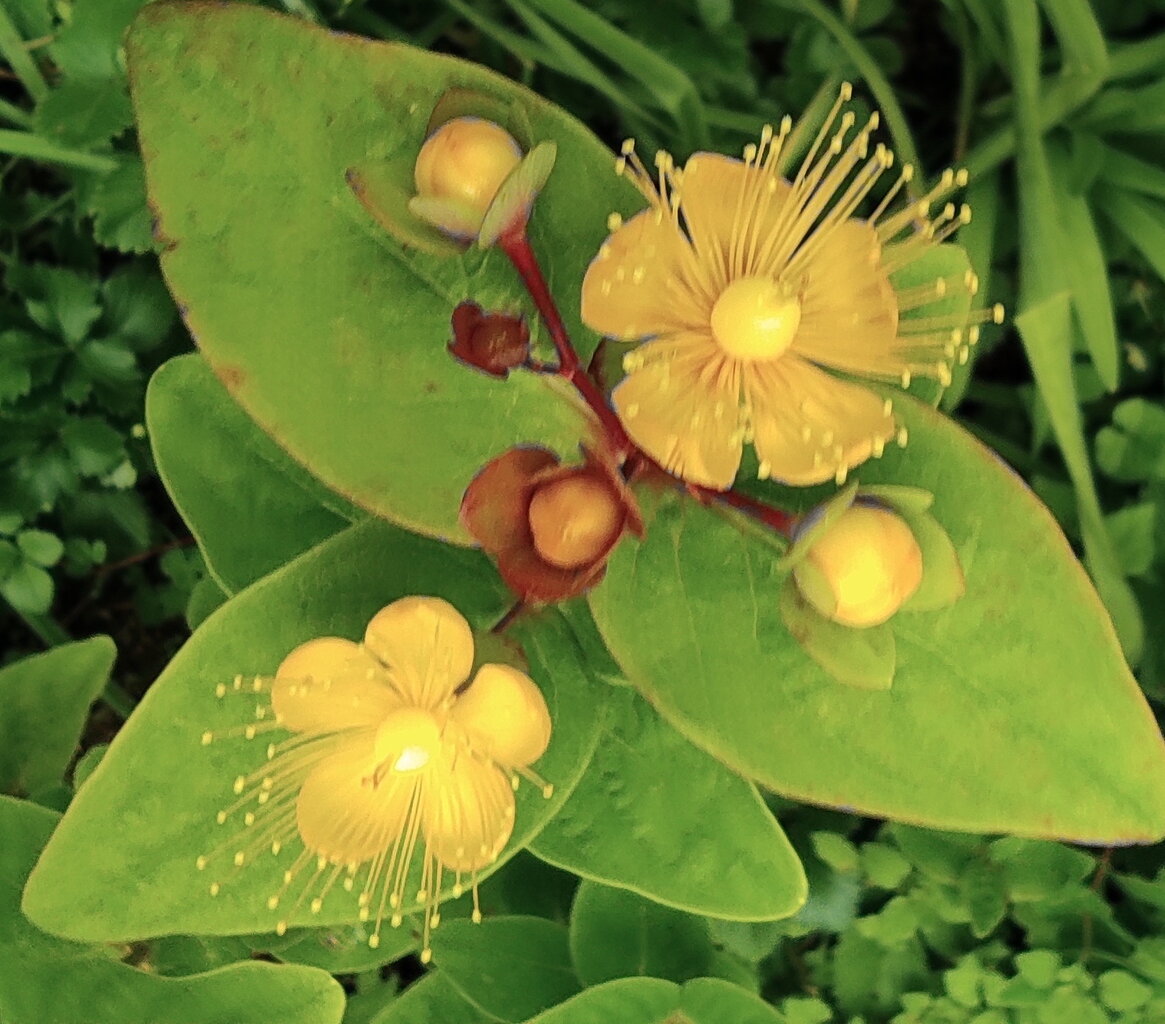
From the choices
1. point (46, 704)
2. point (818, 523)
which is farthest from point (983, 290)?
point (46, 704)

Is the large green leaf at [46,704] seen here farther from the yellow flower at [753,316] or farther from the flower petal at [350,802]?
the yellow flower at [753,316]

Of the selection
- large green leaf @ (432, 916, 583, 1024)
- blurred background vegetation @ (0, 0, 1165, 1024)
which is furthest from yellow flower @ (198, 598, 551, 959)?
blurred background vegetation @ (0, 0, 1165, 1024)

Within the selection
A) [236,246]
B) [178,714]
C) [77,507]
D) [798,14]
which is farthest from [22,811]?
[798,14]

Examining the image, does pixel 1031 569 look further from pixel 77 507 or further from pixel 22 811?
pixel 77 507

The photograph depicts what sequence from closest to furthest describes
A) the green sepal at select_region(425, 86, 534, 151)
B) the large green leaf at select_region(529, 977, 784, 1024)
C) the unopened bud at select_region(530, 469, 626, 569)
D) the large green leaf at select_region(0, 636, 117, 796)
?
the unopened bud at select_region(530, 469, 626, 569), the green sepal at select_region(425, 86, 534, 151), the large green leaf at select_region(529, 977, 784, 1024), the large green leaf at select_region(0, 636, 117, 796)

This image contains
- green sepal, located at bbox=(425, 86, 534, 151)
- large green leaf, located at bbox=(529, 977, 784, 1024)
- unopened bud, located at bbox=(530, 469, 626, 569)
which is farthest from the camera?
large green leaf, located at bbox=(529, 977, 784, 1024)

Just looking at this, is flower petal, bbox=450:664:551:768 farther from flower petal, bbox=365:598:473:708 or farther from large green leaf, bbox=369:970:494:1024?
large green leaf, bbox=369:970:494:1024

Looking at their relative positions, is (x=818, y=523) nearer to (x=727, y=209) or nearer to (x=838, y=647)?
(x=838, y=647)
